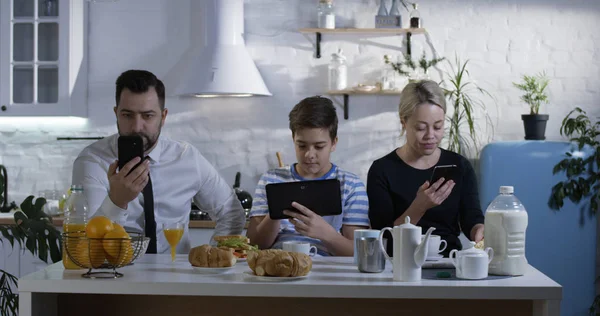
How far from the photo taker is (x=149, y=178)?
315cm

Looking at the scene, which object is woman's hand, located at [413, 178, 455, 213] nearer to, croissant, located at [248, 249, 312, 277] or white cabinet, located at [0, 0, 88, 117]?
croissant, located at [248, 249, 312, 277]

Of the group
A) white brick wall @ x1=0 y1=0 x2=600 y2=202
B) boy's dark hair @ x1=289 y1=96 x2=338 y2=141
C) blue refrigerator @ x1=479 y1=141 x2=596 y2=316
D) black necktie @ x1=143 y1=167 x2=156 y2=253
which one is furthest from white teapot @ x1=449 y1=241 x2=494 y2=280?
white brick wall @ x1=0 y1=0 x2=600 y2=202

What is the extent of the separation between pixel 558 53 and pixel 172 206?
307 cm

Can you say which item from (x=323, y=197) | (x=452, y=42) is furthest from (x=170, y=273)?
(x=452, y=42)

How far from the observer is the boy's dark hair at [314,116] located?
119 inches

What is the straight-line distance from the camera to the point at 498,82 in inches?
209

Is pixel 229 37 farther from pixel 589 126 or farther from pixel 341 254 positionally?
pixel 341 254

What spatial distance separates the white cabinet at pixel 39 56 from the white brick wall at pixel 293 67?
7.1 inches

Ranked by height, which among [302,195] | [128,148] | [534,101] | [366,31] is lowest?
[302,195]

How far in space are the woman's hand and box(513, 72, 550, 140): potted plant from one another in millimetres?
2251

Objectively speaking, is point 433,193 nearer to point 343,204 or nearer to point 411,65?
point 343,204

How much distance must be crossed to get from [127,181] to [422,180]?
45.8 inches

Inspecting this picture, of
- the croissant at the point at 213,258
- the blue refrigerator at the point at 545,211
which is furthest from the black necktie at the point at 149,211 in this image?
the blue refrigerator at the point at 545,211

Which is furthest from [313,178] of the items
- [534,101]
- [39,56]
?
[39,56]
